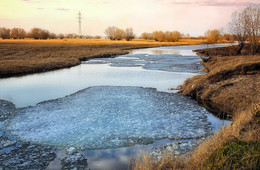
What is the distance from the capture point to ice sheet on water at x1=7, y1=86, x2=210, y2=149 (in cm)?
731

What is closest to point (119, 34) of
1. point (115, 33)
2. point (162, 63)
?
point (115, 33)

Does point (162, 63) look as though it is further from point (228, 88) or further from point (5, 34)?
point (5, 34)

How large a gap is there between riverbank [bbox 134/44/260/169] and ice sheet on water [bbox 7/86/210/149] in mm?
1291

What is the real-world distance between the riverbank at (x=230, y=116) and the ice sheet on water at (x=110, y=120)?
1.29 meters

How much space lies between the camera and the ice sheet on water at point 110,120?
7312 mm

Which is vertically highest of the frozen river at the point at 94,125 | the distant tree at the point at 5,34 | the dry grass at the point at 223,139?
the distant tree at the point at 5,34

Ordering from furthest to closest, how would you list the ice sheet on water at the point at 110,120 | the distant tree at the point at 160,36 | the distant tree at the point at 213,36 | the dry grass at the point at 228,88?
the distant tree at the point at 160,36, the distant tree at the point at 213,36, the dry grass at the point at 228,88, the ice sheet on water at the point at 110,120

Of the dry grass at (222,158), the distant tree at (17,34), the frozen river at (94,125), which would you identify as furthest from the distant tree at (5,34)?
the dry grass at (222,158)

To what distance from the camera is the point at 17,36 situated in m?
104

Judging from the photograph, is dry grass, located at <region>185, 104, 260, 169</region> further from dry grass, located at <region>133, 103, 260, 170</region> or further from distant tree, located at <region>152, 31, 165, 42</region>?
distant tree, located at <region>152, 31, 165, 42</region>

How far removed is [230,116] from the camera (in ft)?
31.4

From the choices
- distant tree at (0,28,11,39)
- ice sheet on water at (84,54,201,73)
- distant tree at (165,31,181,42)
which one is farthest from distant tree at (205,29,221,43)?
distant tree at (0,28,11,39)

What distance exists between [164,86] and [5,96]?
9.88 meters

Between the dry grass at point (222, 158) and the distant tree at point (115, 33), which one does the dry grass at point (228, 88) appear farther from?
the distant tree at point (115, 33)
